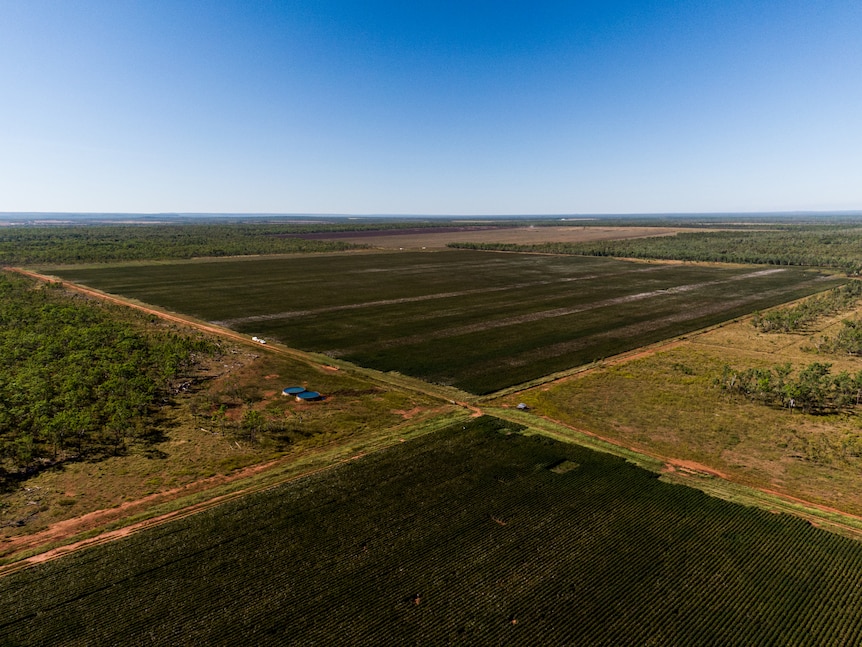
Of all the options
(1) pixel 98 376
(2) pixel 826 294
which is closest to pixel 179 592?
(1) pixel 98 376

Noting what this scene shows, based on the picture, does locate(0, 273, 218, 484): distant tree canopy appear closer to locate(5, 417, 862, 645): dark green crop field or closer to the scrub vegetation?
the scrub vegetation

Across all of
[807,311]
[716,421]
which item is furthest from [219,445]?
[807,311]

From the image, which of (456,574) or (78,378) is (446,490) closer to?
(456,574)

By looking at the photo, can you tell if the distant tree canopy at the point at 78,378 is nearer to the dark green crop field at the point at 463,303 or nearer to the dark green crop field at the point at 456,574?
the dark green crop field at the point at 463,303

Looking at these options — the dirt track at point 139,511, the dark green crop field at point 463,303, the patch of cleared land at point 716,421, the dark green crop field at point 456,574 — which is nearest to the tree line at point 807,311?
the dark green crop field at point 463,303

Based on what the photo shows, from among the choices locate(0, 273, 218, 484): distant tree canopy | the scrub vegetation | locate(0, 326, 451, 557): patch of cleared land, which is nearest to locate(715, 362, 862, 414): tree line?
the scrub vegetation

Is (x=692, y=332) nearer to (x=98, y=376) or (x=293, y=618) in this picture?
(x=293, y=618)
